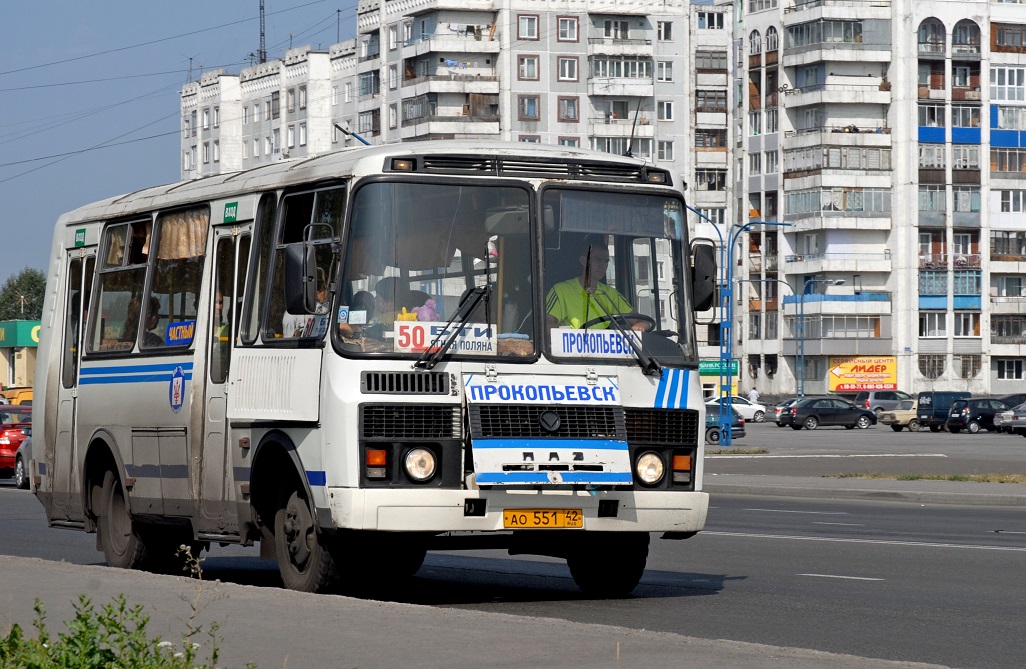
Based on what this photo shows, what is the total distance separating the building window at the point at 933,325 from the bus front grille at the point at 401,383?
109 m

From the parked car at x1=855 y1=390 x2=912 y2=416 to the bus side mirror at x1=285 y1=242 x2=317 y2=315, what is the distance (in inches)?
3178

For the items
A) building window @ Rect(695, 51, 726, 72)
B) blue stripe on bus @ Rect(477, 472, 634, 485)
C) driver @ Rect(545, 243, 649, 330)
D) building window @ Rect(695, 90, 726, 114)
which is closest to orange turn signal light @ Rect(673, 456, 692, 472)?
blue stripe on bus @ Rect(477, 472, 634, 485)

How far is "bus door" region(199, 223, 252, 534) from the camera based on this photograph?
13570mm

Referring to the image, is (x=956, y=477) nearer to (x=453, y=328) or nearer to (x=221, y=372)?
(x=221, y=372)

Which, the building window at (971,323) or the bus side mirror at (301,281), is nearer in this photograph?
the bus side mirror at (301,281)

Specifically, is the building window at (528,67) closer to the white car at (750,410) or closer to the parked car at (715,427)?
the white car at (750,410)

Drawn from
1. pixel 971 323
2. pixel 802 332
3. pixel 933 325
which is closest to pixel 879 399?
pixel 802 332

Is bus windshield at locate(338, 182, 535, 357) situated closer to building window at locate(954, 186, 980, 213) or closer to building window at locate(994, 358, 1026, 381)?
building window at locate(954, 186, 980, 213)

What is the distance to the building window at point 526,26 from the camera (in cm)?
11712

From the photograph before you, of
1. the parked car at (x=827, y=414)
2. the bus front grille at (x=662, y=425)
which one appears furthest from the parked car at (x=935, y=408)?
the bus front grille at (x=662, y=425)

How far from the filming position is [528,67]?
11800 centimetres

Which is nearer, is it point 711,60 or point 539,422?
point 539,422

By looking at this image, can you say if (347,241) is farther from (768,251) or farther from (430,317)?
(768,251)

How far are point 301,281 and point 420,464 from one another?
1394 millimetres
